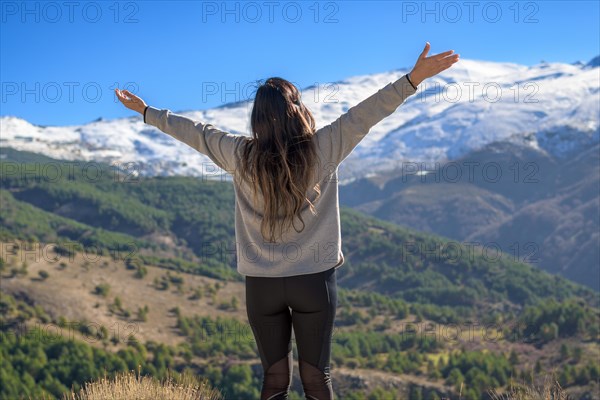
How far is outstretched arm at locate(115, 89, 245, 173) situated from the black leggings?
0.82m

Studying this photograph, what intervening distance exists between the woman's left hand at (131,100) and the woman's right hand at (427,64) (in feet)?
6.47

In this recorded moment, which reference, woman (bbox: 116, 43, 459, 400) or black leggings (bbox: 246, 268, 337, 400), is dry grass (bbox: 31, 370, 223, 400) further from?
woman (bbox: 116, 43, 459, 400)

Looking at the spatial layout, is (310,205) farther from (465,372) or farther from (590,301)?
(590,301)

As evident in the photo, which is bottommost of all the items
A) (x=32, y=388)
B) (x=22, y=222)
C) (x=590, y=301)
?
(x=590, y=301)

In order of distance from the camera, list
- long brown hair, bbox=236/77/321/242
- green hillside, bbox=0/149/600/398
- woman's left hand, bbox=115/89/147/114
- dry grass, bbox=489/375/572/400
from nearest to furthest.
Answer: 1. long brown hair, bbox=236/77/321/242
2. woman's left hand, bbox=115/89/147/114
3. dry grass, bbox=489/375/572/400
4. green hillside, bbox=0/149/600/398

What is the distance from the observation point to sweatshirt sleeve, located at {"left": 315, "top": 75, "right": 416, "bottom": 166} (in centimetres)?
463

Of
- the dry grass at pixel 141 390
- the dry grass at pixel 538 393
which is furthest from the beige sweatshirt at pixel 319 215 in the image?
the dry grass at pixel 538 393

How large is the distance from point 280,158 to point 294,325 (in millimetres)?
1071

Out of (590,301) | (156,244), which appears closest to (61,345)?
(156,244)

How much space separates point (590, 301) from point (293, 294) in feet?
503

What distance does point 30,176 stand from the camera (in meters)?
153

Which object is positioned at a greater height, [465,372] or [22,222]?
[22,222]

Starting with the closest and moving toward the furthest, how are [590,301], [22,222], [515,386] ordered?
[515,386]
[22,222]
[590,301]

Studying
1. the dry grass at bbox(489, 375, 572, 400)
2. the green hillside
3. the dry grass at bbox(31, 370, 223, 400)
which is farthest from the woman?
the green hillside
